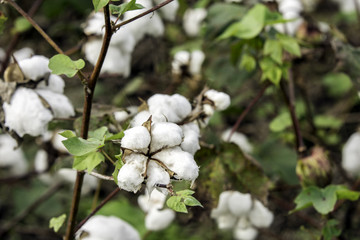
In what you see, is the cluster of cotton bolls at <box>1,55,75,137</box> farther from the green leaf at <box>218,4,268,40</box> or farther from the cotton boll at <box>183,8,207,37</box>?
the cotton boll at <box>183,8,207,37</box>

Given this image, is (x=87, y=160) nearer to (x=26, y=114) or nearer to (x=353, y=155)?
(x=26, y=114)

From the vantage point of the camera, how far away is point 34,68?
121cm

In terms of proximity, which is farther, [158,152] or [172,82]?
[172,82]

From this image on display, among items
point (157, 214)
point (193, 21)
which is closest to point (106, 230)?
point (157, 214)

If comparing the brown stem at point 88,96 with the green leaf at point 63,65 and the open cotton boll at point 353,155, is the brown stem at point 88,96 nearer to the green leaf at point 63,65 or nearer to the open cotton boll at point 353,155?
the green leaf at point 63,65

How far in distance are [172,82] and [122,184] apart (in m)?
1.19

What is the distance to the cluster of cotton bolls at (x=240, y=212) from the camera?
157cm

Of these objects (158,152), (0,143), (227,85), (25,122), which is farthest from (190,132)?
(0,143)

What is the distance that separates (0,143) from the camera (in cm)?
239

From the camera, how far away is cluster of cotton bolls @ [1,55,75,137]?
3.79 feet

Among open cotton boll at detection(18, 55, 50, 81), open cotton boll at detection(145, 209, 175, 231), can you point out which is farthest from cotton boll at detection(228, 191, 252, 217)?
open cotton boll at detection(18, 55, 50, 81)

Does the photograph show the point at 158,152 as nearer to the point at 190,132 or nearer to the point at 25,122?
the point at 190,132

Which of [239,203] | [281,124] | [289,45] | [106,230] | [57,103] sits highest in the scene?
[57,103]

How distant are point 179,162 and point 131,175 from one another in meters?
0.09
